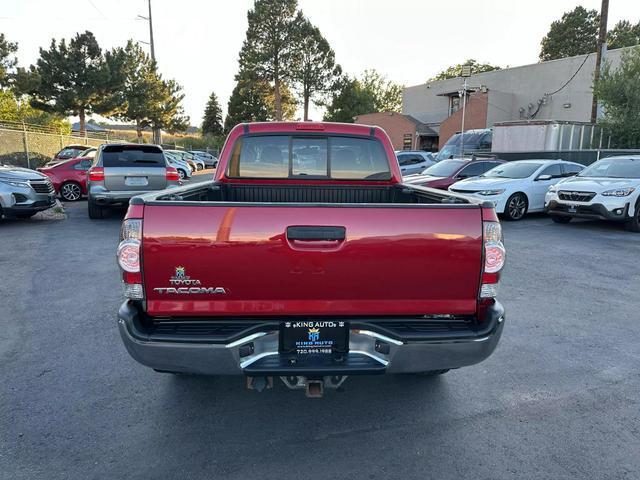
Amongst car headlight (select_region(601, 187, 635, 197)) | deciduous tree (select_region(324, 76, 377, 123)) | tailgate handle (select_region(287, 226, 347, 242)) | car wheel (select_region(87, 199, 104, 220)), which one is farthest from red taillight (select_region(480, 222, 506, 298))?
deciduous tree (select_region(324, 76, 377, 123))

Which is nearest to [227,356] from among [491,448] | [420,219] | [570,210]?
[420,219]

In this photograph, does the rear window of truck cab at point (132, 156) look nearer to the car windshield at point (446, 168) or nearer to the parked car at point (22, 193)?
the parked car at point (22, 193)

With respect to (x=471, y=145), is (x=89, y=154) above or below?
below

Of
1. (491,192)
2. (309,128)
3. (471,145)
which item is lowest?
(491,192)

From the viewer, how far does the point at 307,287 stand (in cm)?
254

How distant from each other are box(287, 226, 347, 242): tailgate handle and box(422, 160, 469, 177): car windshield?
12486mm

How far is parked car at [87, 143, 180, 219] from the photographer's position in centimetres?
1072

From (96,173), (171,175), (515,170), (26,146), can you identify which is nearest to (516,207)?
(515,170)

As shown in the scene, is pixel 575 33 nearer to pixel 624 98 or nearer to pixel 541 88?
pixel 541 88

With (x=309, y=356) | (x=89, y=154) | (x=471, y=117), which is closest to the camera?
(x=309, y=356)

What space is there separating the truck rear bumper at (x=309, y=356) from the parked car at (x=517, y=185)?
952cm

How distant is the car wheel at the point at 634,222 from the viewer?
1029cm

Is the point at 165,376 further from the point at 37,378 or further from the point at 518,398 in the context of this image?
the point at 518,398

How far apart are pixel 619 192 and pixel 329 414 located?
9.82 metres
